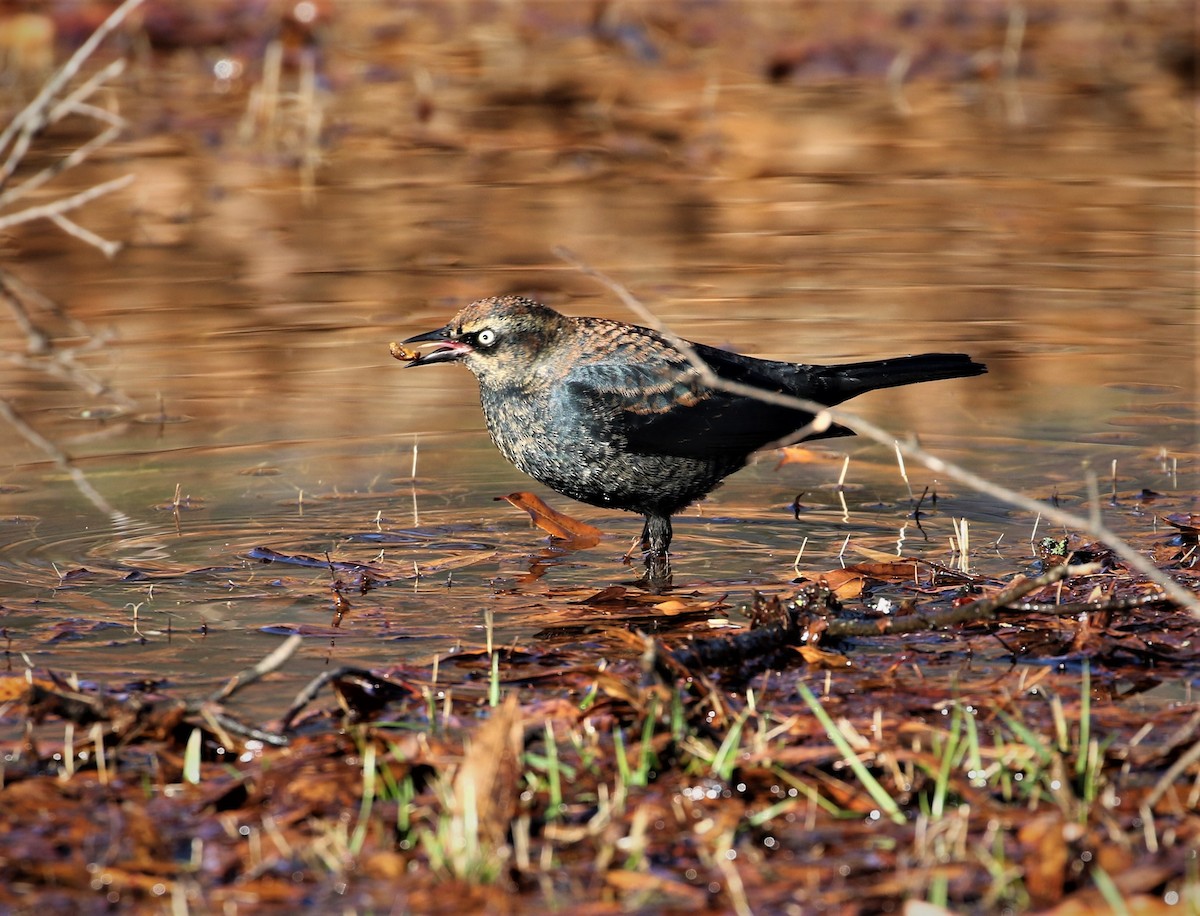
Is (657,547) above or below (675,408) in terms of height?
below

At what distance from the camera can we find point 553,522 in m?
6.93

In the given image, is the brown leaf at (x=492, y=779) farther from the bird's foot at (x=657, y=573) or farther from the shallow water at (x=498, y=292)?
the bird's foot at (x=657, y=573)

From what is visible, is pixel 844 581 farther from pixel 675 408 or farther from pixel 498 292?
pixel 498 292

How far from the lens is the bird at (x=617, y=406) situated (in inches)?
258

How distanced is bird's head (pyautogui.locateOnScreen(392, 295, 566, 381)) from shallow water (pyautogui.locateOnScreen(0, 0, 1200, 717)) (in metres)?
0.68

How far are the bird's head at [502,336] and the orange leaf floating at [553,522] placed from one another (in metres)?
0.54

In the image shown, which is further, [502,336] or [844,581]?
[502,336]

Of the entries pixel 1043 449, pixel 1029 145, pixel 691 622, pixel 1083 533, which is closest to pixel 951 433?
pixel 1043 449

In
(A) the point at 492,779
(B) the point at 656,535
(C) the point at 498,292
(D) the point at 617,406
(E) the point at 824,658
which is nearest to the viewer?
(A) the point at 492,779

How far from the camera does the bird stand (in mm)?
6562

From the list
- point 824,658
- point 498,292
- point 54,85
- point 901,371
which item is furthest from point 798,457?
point 54,85

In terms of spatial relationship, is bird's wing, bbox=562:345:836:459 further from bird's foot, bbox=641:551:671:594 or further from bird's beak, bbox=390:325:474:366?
bird's beak, bbox=390:325:474:366

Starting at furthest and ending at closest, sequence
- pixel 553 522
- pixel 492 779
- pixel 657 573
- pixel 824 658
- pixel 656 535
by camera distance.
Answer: pixel 553 522
pixel 656 535
pixel 657 573
pixel 824 658
pixel 492 779

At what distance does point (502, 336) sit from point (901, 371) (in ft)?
5.39
